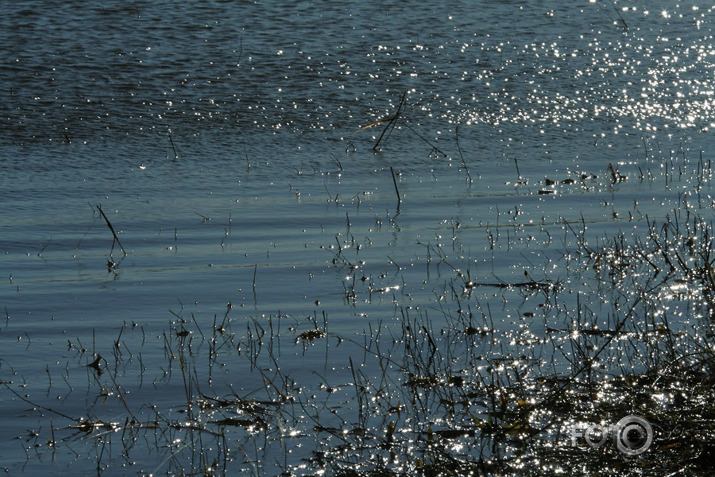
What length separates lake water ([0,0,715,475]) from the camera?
667 centimetres

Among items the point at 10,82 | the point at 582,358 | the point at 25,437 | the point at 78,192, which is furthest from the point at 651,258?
the point at 10,82

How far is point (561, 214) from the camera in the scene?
10.9m

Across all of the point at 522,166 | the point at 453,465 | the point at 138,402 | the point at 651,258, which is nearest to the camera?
the point at 453,465

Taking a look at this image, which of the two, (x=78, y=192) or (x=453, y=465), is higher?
(x=453, y=465)

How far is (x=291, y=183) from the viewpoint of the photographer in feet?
40.5

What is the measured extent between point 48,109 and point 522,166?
22.0 feet

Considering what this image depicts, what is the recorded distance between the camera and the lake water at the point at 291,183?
21.9 feet

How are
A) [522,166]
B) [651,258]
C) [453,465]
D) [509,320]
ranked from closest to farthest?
[453,465] < [509,320] < [651,258] < [522,166]

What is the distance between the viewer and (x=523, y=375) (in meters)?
6.36

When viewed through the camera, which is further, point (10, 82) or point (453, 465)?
point (10, 82)

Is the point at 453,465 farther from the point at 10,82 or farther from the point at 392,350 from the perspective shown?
the point at 10,82

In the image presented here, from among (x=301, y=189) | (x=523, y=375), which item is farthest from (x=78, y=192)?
(x=523, y=375)

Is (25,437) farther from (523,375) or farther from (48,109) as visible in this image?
(48,109)

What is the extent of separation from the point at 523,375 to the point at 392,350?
934mm
